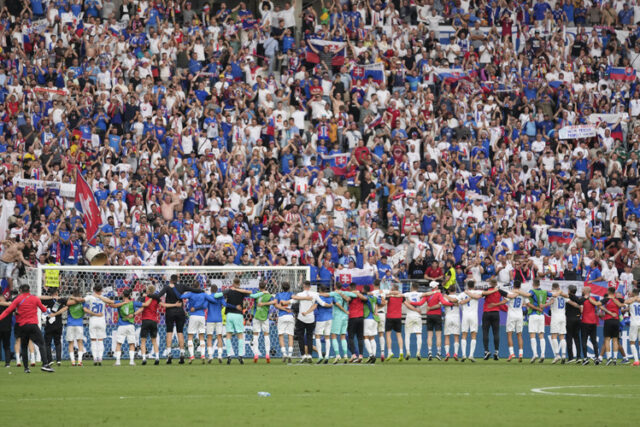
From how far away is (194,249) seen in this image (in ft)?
101

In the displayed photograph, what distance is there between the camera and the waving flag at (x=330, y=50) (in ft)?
127

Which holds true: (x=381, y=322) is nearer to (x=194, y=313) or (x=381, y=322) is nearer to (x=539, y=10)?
→ (x=194, y=313)

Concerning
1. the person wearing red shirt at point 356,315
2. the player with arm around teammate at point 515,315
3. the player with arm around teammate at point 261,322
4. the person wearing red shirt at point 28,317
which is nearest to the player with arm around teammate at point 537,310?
the player with arm around teammate at point 515,315

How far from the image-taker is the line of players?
1031 inches

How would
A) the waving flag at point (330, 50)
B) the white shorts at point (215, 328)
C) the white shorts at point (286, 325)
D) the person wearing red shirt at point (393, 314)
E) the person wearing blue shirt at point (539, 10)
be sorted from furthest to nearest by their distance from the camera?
1. the person wearing blue shirt at point (539, 10)
2. the waving flag at point (330, 50)
3. the person wearing red shirt at point (393, 314)
4. the white shorts at point (286, 325)
5. the white shorts at point (215, 328)

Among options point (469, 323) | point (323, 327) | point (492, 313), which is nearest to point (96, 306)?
point (323, 327)

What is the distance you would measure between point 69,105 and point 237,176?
5.43 metres

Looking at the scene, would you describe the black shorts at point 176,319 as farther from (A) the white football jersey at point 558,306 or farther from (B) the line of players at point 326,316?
(A) the white football jersey at point 558,306

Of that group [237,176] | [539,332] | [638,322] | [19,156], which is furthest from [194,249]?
[638,322]

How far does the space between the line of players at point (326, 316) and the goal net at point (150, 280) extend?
1.31 m

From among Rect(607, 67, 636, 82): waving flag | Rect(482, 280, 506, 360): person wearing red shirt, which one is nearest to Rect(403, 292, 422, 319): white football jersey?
Rect(482, 280, 506, 360): person wearing red shirt

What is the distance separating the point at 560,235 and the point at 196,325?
42.6ft

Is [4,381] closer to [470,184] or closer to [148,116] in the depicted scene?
[148,116]

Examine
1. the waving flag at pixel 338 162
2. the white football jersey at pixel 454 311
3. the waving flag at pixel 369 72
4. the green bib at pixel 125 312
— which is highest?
the waving flag at pixel 369 72
